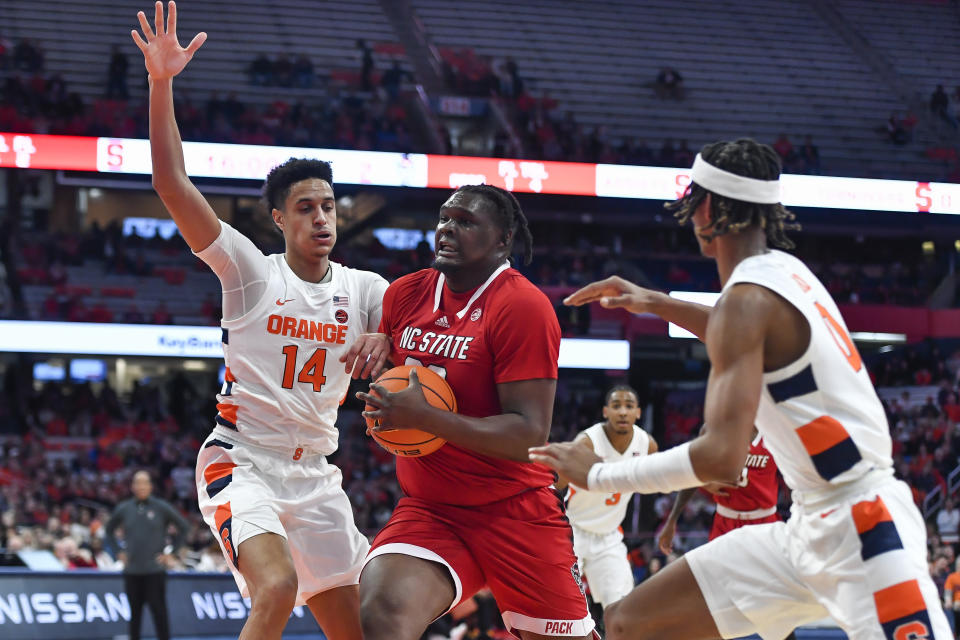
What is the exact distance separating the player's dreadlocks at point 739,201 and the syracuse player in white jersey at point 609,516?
227 inches

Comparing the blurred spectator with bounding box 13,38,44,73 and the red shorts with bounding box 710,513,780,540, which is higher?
the blurred spectator with bounding box 13,38,44,73

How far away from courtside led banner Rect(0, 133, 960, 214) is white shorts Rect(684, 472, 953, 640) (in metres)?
13.9

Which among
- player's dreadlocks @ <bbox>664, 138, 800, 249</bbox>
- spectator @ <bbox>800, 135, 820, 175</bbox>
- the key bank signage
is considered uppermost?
spectator @ <bbox>800, 135, 820, 175</bbox>

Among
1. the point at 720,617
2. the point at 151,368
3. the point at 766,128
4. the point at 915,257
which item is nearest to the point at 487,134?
the point at 766,128

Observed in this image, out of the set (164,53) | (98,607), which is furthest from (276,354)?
(98,607)

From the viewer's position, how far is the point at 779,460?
375 cm

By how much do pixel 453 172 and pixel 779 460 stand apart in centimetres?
1643

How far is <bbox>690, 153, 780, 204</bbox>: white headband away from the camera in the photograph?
3.70 meters

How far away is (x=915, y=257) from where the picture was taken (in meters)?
29.4

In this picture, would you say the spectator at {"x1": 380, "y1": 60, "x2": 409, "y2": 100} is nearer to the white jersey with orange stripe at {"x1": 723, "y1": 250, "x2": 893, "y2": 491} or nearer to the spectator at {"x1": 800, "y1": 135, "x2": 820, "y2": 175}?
the spectator at {"x1": 800, "y1": 135, "x2": 820, "y2": 175}

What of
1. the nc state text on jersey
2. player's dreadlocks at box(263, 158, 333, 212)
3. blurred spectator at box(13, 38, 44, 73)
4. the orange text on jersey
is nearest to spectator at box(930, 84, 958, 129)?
blurred spectator at box(13, 38, 44, 73)

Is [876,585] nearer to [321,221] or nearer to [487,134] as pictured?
[321,221]

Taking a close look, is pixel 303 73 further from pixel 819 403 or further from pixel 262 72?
pixel 819 403

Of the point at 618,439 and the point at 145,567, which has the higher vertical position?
the point at 618,439
